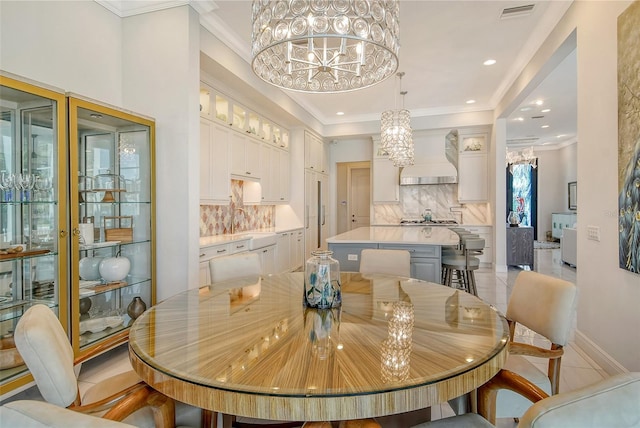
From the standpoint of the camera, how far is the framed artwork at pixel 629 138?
2041mm

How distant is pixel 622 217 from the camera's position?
218 cm

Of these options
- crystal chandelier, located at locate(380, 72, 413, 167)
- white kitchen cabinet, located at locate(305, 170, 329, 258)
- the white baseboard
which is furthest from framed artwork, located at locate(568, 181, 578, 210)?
the white baseboard

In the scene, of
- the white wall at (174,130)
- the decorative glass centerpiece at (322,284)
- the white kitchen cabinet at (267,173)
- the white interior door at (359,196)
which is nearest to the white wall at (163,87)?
the white wall at (174,130)

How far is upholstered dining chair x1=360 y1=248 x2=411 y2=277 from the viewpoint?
2652 mm

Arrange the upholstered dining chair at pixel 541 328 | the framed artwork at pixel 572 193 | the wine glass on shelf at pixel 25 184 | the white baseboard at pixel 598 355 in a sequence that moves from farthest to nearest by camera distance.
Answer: the framed artwork at pixel 572 193
the white baseboard at pixel 598 355
the wine glass on shelf at pixel 25 184
the upholstered dining chair at pixel 541 328

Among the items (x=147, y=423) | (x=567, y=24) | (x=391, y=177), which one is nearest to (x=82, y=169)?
(x=147, y=423)

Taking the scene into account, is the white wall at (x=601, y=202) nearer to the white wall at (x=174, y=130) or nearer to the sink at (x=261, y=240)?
the white wall at (x=174, y=130)

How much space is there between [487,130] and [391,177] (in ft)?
6.71

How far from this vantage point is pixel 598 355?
8.40ft

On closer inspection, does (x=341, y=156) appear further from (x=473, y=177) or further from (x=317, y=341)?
(x=317, y=341)

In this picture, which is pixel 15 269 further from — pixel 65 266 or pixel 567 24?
pixel 567 24

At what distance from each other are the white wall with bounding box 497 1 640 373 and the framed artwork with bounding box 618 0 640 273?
A: 0.10 metres

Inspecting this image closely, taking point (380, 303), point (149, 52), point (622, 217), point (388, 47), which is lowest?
point (380, 303)

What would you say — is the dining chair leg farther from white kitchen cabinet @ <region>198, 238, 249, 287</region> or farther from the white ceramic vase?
white kitchen cabinet @ <region>198, 238, 249, 287</region>
